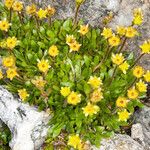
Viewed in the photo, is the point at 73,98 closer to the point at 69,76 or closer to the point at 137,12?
the point at 69,76

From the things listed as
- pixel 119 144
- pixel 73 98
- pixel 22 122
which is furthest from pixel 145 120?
pixel 22 122

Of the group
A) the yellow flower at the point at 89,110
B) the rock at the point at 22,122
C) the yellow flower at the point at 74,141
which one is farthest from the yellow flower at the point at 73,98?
the rock at the point at 22,122

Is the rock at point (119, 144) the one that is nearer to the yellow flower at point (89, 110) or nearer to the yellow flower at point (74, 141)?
the yellow flower at point (74, 141)

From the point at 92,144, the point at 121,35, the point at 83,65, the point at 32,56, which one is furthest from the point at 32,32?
the point at 92,144

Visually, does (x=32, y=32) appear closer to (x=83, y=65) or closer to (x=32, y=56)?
(x=32, y=56)

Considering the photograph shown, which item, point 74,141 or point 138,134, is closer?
point 74,141

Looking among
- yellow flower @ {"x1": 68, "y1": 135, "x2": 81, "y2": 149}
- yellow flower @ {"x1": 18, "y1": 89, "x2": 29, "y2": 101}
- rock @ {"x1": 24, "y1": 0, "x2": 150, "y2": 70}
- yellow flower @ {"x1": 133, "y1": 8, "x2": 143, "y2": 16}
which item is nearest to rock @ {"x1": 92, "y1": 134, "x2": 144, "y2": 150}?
yellow flower @ {"x1": 68, "y1": 135, "x2": 81, "y2": 149}

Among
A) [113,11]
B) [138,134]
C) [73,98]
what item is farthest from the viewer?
[113,11]
